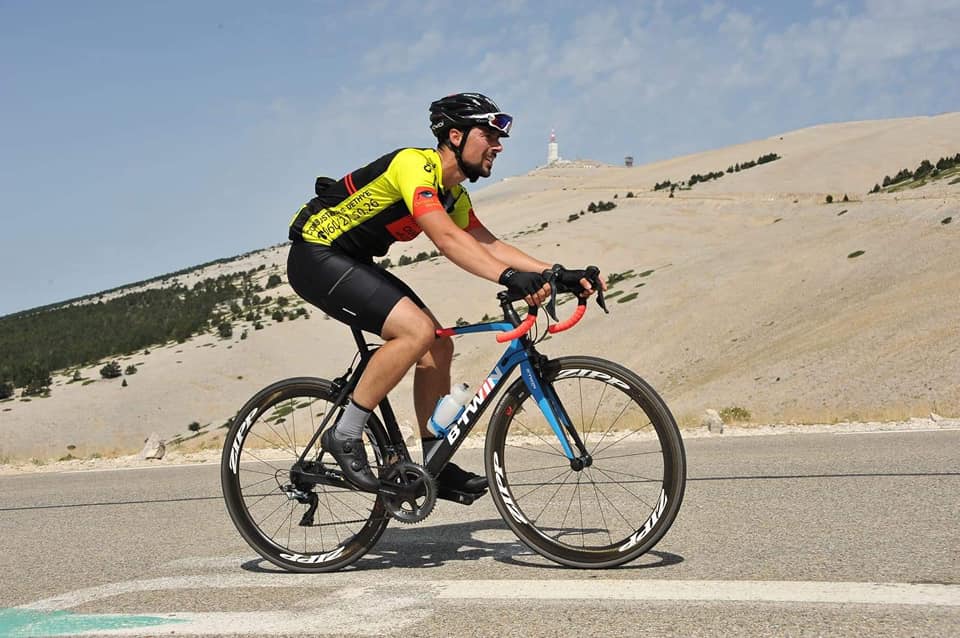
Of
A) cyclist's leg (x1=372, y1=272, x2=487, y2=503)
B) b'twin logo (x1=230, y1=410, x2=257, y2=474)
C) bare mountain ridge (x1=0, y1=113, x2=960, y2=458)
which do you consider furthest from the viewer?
bare mountain ridge (x1=0, y1=113, x2=960, y2=458)

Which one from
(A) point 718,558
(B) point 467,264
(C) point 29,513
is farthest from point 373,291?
(C) point 29,513

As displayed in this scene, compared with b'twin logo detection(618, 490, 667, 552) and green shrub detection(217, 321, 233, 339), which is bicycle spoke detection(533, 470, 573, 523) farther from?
green shrub detection(217, 321, 233, 339)

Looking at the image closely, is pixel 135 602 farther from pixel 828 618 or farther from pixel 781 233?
pixel 781 233

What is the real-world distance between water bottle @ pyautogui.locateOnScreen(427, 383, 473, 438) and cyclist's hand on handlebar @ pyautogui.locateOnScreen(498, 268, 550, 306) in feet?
2.14

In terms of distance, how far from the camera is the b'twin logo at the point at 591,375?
15.0ft

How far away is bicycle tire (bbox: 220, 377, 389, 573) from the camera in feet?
16.5

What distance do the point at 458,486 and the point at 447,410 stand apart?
401mm

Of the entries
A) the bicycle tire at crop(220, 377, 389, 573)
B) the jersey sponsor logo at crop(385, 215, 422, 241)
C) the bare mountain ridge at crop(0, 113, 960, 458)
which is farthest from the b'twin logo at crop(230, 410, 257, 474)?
the bare mountain ridge at crop(0, 113, 960, 458)

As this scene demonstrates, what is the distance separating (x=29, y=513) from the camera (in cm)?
780

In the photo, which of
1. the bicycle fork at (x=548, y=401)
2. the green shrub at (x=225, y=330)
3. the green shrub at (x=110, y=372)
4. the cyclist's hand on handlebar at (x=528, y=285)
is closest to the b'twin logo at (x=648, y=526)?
the bicycle fork at (x=548, y=401)

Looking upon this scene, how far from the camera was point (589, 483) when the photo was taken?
5.92 meters

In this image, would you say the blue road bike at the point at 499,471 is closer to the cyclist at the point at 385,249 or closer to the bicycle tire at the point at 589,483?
the bicycle tire at the point at 589,483

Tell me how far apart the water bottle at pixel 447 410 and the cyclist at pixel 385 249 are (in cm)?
10

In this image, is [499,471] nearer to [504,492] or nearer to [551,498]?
[504,492]
